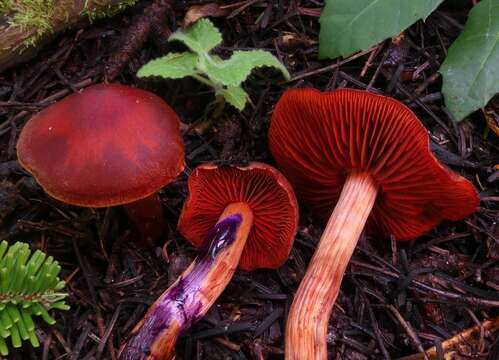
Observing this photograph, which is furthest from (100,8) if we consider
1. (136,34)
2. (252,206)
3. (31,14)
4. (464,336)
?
(464,336)

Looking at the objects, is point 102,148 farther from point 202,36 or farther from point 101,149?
point 202,36

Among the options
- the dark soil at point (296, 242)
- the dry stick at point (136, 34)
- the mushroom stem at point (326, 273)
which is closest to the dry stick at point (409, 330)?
the dark soil at point (296, 242)

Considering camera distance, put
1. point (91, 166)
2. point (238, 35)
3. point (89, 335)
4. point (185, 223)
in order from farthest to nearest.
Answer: point (238, 35), point (185, 223), point (89, 335), point (91, 166)

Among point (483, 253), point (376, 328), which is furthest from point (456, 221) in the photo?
point (376, 328)

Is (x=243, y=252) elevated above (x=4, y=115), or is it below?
below

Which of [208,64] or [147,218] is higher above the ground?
[208,64]

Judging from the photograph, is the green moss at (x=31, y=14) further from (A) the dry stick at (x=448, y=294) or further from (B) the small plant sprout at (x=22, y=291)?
(A) the dry stick at (x=448, y=294)

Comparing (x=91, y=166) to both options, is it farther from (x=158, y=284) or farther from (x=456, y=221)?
(x=456, y=221)
